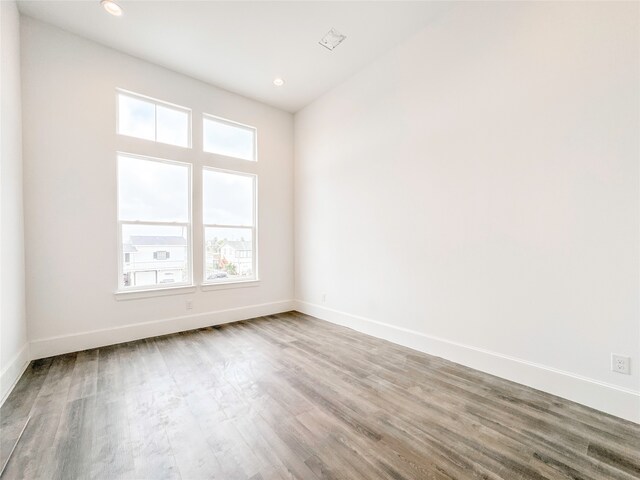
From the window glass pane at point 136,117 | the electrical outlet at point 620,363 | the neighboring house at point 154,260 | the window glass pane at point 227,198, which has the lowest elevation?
the electrical outlet at point 620,363

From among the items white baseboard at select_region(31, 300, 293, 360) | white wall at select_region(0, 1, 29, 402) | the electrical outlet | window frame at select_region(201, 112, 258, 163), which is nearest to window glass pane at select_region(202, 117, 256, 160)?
window frame at select_region(201, 112, 258, 163)

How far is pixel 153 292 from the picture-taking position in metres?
3.64

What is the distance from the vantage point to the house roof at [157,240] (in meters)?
3.58

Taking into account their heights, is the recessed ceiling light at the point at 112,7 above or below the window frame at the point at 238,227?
above

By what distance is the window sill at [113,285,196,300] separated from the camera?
11.2 feet

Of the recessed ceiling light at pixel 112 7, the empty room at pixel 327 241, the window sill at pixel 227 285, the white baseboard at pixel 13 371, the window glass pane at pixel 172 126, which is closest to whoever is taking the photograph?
the empty room at pixel 327 241

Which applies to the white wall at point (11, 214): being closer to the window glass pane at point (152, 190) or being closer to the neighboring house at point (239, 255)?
the window glass pane at point (152, 190)

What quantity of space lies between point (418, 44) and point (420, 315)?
303 cm

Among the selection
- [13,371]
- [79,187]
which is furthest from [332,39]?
[13,371]

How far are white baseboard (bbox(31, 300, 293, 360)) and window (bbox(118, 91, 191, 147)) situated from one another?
2385 mm

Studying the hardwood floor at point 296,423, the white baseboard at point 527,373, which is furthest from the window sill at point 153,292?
the white baseboard at point 527,373

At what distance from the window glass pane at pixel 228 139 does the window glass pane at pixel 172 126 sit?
10.2 inches

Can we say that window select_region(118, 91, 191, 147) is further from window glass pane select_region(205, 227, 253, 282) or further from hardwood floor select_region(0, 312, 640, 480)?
hardwood floor select_region(0, 312, 640, 480)

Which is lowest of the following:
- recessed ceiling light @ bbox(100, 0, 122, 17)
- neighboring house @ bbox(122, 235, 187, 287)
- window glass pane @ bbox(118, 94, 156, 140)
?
neighboring house @ bbox(122, 235, 187, 287)
